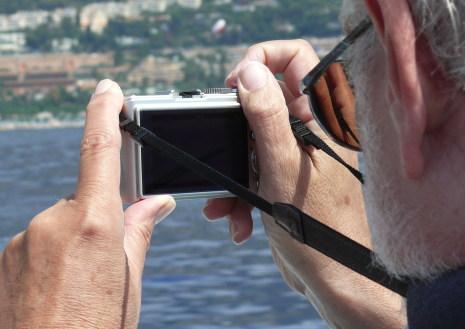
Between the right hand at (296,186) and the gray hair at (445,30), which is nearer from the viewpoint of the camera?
the gray hair at (445,30)

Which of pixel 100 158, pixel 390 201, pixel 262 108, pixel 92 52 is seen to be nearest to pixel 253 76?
pixel 262 108

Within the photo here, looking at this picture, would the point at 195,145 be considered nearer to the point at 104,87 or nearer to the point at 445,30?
the point at 104,87

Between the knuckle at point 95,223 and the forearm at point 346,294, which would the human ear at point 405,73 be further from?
the forearm at point 346,294

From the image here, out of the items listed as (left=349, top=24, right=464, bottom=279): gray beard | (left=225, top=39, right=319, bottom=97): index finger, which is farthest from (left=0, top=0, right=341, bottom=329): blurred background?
(left=349, top=24, right=464, bottom=279): gray beard

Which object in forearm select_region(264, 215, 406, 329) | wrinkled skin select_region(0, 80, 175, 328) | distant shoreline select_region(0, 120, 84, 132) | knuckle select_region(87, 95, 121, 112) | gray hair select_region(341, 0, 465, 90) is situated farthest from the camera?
distant shoreline select_region(0, 120, 84, 132)

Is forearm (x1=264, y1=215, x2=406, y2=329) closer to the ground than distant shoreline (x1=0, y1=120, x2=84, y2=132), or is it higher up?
closer to the ground

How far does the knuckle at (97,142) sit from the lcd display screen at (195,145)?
11cm

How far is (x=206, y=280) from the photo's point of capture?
23.5ft

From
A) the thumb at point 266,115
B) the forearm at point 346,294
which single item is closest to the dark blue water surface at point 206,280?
the forearm at point 346,294

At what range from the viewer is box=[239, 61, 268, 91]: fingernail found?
1.13 m

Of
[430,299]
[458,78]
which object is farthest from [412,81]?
[430,299]

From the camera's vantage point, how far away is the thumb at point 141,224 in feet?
3.18

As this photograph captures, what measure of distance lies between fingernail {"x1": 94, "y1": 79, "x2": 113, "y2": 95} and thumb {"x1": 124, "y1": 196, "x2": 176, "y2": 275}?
10 cm

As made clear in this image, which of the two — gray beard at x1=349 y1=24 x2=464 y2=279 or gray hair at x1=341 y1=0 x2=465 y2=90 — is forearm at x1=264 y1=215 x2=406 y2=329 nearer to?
gray beard at x1=349 y1=24 x2=464 y2=279
